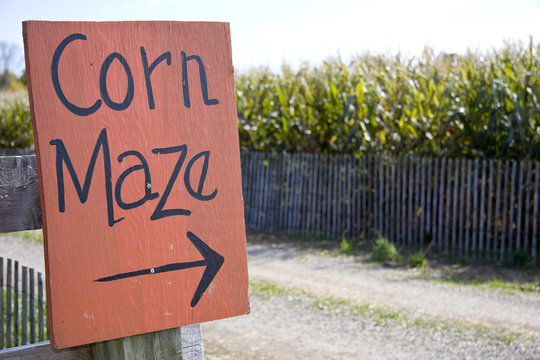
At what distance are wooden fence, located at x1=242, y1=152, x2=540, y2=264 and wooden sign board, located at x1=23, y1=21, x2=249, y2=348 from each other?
7.30 meters

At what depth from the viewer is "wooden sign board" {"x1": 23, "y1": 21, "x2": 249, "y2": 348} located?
59.9 inches

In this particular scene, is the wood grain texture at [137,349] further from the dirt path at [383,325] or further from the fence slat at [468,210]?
the fence slat at [468,210]

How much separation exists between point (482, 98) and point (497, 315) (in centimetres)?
388

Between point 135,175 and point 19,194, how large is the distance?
1.11ft

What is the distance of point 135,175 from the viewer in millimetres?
1600

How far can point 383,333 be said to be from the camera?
525cm

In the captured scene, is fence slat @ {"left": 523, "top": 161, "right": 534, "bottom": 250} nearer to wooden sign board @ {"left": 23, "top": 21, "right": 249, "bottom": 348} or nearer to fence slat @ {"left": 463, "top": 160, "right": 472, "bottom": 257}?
fence slat @ {"left": 463, "top": 160, "right": 472, "bottom": 257}

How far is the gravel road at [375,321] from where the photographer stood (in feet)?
15.7

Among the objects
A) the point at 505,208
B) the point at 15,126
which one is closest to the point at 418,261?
the point at 505,208

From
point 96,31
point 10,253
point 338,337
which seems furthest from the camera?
point 10,253

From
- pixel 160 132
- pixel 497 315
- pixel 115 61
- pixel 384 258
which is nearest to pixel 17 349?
pixel 160 132

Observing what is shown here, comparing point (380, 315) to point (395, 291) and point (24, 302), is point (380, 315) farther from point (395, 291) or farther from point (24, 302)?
point (24, 302)

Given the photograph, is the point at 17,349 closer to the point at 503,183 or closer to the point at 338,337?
the point at 338,337

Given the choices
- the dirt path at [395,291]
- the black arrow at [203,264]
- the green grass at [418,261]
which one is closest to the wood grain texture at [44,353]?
the black arrow at [203,264]
